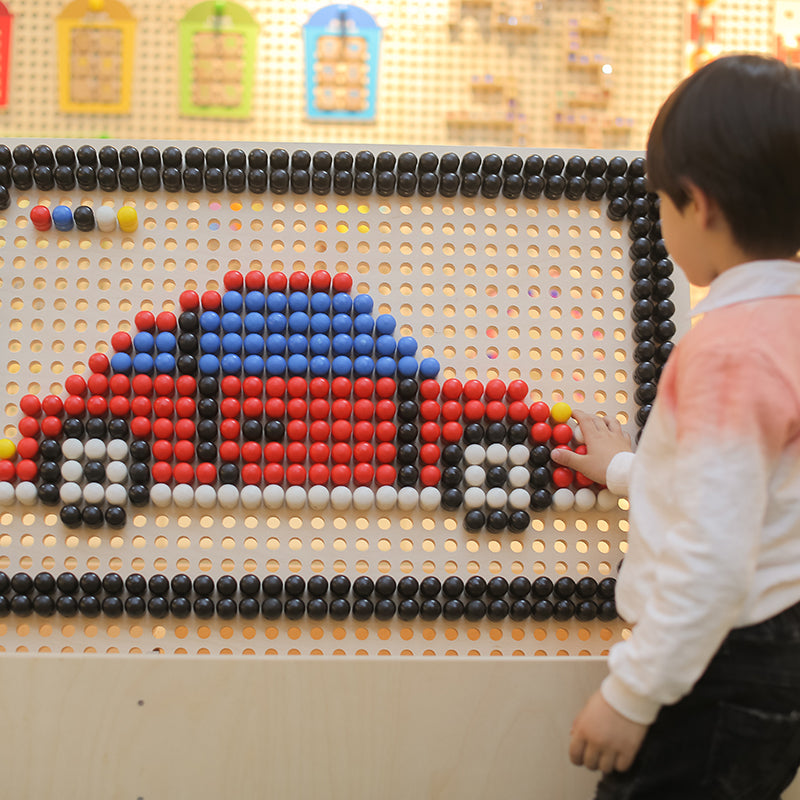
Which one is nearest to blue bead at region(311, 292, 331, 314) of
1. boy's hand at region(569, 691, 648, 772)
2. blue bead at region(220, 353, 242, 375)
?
blue bead at region(220, 353, 242, 375)

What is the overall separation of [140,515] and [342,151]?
0.52 metres

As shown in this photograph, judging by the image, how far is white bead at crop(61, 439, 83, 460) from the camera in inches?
36.4

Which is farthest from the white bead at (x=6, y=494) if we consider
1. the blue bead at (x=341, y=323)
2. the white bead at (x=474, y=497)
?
the white bead at (x=474, y=497)

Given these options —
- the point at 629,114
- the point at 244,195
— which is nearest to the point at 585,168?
the point at 244,195

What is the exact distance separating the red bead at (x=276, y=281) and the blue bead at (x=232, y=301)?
0.14ft

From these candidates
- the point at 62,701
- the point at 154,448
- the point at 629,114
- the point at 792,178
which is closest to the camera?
the point at 792,178

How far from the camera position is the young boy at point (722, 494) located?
573 mm

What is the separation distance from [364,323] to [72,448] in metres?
0.38

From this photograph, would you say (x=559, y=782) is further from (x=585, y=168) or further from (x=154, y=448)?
(x=585, y=168)

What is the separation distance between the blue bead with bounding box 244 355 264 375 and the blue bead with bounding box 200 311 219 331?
61mm

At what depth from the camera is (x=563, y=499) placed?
0.94m

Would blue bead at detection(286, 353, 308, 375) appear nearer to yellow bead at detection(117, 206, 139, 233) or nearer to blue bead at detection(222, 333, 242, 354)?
blue bead at detection(222, 333, 242, 354)

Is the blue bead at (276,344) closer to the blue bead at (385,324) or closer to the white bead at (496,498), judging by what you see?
the blue bead at (385,324)

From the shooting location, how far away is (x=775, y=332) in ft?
1.99
